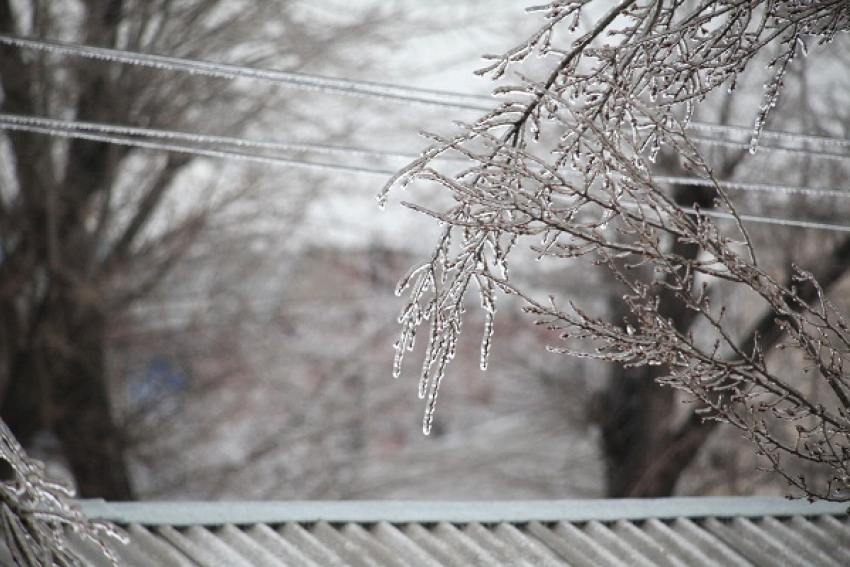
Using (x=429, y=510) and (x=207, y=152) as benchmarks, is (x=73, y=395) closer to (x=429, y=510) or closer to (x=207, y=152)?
(x=429, y=510)

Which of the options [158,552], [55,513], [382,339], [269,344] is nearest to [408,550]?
[158,552]

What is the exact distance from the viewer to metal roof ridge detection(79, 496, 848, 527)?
598 centimetres

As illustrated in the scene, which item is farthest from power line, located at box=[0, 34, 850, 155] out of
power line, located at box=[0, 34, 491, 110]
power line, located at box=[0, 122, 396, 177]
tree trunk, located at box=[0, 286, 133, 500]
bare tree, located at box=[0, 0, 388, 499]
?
tree trunk, located at box=[0, 286, 133, 500]

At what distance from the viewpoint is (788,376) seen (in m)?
17.8

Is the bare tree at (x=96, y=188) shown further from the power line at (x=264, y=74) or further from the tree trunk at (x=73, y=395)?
the power line at (x=264, y=74)

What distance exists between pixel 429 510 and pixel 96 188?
31.0 ft

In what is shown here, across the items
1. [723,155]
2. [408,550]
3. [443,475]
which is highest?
[723,155]

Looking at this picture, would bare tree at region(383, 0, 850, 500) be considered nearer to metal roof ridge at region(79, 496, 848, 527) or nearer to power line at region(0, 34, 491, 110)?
power line at region(0, 34, 491, 110)

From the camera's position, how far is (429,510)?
642 cm

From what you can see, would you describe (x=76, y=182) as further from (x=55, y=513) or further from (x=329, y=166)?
(x=55, y=513)

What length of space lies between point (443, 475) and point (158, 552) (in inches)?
578

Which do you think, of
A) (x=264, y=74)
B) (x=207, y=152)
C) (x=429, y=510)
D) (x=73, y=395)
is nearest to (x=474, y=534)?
(x=429, y=510)

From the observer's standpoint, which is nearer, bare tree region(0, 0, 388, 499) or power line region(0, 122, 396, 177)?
power line region(0, 122, 396, 177)

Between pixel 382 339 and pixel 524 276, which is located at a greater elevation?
pixel 524 276
